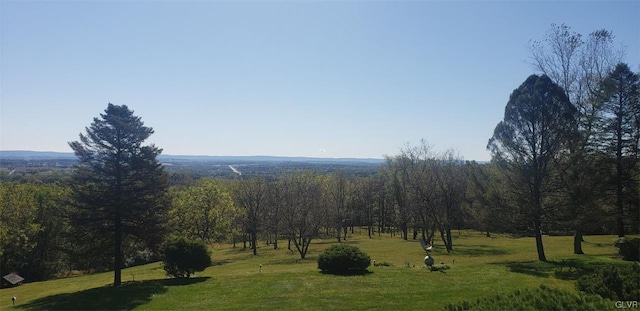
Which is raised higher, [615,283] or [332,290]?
[615,283]

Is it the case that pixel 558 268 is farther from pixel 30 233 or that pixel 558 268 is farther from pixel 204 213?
pixel 30 233

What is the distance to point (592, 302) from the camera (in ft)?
25.6

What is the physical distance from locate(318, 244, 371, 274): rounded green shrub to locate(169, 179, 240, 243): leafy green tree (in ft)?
93.6

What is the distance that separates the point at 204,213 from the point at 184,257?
1055 inches

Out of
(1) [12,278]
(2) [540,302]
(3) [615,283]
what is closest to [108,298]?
(2) [540,302]

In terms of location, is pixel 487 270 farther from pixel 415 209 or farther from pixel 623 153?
pixel 415 209

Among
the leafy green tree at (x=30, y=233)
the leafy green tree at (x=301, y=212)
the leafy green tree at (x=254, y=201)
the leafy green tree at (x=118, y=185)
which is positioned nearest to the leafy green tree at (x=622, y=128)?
the leafy green tree at (x=301, y=212)

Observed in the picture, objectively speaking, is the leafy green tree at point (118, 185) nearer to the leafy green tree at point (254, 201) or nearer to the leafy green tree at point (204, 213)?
the leafy green tree at point (204, 213)

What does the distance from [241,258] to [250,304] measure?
27990 mm

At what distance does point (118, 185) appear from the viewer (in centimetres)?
2370

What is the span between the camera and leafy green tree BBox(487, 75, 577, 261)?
23125mm

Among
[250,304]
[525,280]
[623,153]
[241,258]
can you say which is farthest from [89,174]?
[623,153]

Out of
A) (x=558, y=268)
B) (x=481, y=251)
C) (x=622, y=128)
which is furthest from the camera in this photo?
(x=481, y=251)

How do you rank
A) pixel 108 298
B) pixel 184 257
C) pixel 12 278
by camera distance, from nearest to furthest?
pixel 108 298 < pixel 184 257 < pixel 12 278
